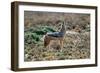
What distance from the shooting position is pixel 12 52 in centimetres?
186


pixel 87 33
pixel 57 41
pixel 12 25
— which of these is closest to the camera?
pixel 12 25

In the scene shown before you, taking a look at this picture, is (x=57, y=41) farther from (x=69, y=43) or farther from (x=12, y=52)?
(x=12, y=52)

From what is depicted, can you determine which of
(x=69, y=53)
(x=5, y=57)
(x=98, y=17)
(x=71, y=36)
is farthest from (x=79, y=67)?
(x=5, y=57)

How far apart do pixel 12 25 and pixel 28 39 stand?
180 millimetres

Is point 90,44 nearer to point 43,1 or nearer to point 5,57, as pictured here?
point 43,1

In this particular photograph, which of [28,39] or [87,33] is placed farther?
[87,33]

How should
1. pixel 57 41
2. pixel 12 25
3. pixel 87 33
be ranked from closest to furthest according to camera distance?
pixel 12 25 < pixel 57 41 < pixel 87 33

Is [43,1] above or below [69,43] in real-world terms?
above

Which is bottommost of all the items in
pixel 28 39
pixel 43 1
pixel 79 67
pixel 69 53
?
pixel 79 67

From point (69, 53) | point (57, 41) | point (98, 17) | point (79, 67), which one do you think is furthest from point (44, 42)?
point (98, 17)

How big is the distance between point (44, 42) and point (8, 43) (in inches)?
12.2

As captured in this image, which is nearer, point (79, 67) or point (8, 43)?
point (8, 43)

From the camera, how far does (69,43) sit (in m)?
2.05

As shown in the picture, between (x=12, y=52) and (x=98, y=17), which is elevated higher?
(x=98, y=17)
